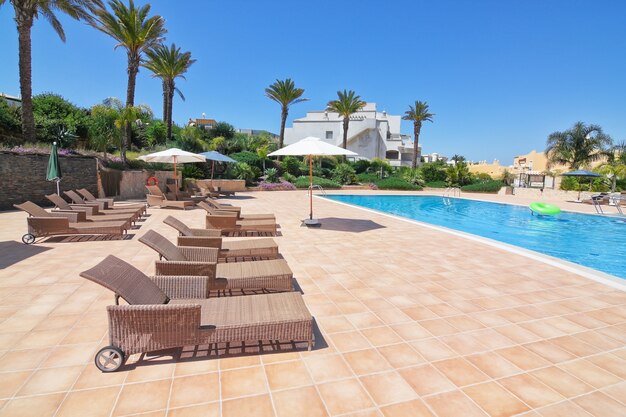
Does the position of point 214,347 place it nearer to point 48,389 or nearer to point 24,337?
point 48,389

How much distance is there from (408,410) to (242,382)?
4.09 ft

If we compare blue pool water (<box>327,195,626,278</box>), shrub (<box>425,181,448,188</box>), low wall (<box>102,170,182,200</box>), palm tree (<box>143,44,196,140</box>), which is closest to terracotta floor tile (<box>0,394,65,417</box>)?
blue pool water (<box>327,195,626,278</box>)

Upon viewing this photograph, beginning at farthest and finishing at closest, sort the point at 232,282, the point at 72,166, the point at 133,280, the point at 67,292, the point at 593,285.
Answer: the point at 72,166, the point at 593,285, the point at 67,292, the point at 232,282, the point at 133,280

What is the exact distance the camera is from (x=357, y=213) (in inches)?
500

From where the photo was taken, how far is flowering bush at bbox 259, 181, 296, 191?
79.8 feet

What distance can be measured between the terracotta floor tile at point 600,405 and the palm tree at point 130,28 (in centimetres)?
2028

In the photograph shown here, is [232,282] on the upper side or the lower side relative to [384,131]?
lower

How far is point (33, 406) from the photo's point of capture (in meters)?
2.29

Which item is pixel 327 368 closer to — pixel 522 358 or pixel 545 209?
pixel 522 358

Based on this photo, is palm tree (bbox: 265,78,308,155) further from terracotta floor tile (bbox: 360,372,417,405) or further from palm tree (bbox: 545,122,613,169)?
terracotta floor tile (bbox: 360,372,417,405)

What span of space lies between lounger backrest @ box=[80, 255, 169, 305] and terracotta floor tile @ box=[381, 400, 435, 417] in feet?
7.24

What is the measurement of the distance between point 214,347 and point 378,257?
387cm

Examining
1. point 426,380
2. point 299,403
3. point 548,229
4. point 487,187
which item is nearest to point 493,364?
point 426,380

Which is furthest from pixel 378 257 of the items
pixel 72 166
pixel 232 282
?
pixel 72 166
